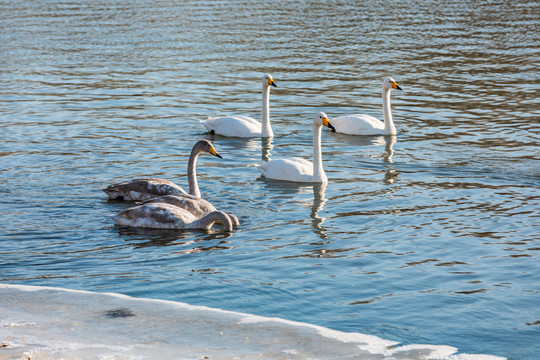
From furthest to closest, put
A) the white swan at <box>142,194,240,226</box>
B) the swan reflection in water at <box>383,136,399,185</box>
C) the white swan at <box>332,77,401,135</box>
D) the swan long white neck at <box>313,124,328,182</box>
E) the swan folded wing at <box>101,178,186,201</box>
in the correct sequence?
the white swan at <box>332,77,401,135</box> < the swan reflection in water at <box>383,136,399,185</box> < the swan long white neck at <box>313,124,328,182</box> < the swan folded wing at <box>101,178,186,201</box> < the white swan at <box>142,194,240,226</box>

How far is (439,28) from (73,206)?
26468 mm

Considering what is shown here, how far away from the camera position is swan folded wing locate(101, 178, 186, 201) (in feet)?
44.8

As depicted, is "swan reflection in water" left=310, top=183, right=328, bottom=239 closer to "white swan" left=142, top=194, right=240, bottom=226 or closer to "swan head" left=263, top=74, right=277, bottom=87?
"white swan" left=142, top=194, right=240, bottom=226

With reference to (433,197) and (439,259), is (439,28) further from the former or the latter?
(439,259)

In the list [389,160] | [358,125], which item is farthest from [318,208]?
[358,125]

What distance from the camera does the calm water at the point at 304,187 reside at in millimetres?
9867

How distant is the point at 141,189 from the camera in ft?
44.9

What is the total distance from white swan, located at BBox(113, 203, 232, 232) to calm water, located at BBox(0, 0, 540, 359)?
172 millimetres

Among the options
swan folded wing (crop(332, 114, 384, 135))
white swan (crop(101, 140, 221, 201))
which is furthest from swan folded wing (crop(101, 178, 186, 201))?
swan folded wing (crop(332, 114, 384, 135))

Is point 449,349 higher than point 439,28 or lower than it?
lower

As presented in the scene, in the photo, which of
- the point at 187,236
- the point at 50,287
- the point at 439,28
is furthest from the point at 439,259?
the point at 439,28

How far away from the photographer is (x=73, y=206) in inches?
531

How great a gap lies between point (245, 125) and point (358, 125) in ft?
8.21

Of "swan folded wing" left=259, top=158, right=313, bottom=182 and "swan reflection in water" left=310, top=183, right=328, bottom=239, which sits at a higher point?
"swan folded wing" left=259, top=158, right=313, bottom=182
